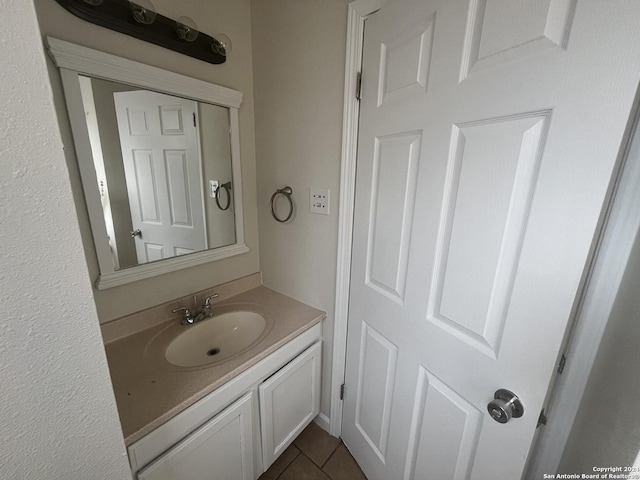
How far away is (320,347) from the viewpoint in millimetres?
1339

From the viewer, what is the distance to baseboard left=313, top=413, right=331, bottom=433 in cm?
145

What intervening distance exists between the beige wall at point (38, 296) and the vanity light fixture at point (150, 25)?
813 mm

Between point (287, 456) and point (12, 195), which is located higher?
point (12, 195)

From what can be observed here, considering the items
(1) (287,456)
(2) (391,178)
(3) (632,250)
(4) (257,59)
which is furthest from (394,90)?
(1) (287,456)

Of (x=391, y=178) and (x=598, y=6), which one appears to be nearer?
(x=598, y=6)

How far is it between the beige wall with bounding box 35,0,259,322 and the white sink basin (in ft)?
0.69

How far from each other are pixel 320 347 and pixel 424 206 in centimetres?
94

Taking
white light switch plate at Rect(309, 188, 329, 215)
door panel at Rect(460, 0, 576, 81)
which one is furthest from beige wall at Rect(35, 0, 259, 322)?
door panel at Rect(460, 0, 576, 81)

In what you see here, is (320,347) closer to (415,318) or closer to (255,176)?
(415,318)

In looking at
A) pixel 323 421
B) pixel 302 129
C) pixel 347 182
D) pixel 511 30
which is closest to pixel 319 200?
pixel 347 182

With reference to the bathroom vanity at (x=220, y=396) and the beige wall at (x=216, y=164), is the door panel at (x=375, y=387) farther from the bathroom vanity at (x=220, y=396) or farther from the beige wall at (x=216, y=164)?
the beige wall at (x=216, y=164)

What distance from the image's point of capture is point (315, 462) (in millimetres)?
1317

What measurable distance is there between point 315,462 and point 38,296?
1.51 m

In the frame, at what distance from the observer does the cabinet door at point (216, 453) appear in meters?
0.78
